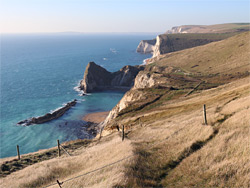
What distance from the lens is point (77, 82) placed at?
122250 millimetres

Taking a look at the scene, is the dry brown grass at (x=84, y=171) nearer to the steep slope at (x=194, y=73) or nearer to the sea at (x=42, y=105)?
the steep slope at (x=194, y=73)

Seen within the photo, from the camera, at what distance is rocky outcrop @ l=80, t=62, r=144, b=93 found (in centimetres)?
10850

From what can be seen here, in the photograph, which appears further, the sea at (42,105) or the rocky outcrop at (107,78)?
the rocky outcrop at (107,78)

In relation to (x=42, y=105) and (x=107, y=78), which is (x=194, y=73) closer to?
(x=107, y=78)

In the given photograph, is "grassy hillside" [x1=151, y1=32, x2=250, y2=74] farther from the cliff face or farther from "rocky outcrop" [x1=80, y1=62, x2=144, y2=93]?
the cliff face

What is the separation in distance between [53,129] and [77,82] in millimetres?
59689

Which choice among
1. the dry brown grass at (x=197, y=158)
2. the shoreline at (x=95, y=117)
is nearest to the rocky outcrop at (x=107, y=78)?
the shoreline at (x=95, y=117)

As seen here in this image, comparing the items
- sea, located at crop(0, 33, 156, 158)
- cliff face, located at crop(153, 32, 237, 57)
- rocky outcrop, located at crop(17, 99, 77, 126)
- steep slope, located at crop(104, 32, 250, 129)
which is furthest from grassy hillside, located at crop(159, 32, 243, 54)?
rocky outcrop, located at crop(17, 99, 77, 126)

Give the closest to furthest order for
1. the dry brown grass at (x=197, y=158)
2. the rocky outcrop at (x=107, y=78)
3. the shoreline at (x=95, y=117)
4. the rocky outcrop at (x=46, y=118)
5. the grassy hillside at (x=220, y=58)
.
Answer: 1. the dry brown grass at (x=197, y=158)
2. the rocky outcrop at (x=46, y=118)
3. the shoreline at (x=95, y=117)
4. the grassy hillside at (x=220, y=58)
5. the rocky outcrop at (x=107, y=78)

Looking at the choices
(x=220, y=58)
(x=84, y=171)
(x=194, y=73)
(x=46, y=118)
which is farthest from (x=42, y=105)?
(x=220, y=58)

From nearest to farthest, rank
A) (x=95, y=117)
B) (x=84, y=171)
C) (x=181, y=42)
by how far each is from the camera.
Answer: (x=84, y=171) < (x=95, y=117) < (x=181, y=42)

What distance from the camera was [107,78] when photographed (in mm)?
116875

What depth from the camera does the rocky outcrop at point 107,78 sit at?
356ft

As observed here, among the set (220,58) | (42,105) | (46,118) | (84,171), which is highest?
(220,58)
